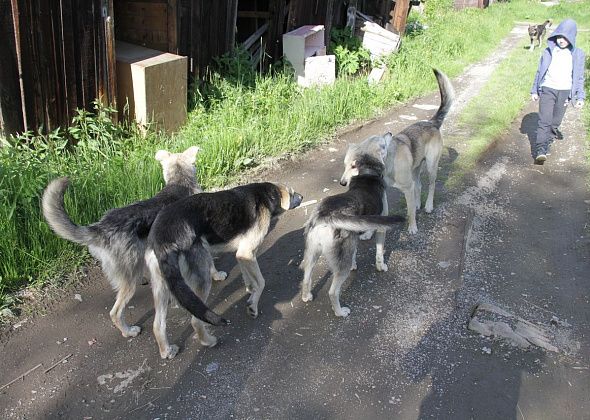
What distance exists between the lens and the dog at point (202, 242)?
3189mm

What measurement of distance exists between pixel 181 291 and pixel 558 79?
739cm

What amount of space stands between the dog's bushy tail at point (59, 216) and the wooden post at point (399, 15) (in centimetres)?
1508

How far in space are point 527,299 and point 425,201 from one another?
7.11 feet

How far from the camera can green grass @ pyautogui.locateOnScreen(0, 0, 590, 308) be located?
449cm

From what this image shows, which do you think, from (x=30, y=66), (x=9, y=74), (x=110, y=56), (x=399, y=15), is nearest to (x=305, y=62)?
(x=110, y=56)

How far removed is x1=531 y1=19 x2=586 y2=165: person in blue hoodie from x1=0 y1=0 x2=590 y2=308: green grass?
103 centimetres

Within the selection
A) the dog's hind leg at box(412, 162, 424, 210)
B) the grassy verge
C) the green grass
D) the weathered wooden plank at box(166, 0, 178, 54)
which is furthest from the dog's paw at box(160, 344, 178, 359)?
the weathered wooden plank at box(166, 0, 178, 54)

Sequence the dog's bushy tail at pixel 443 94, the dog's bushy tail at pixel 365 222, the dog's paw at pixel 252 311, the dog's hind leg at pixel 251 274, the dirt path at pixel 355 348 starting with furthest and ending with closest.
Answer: the dog's bushy tail at pixel 443 94 → the dog's paw at pixel 252 311 → the dog's hind leg at pixel 251 274 → the dog's bushy tail at pixel 365 222 → the dirt path at pixel 355 348

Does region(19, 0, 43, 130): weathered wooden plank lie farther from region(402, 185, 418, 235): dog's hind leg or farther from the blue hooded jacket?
the blue hooded jacket

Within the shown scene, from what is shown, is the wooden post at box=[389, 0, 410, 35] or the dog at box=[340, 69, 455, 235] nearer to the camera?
the dog at box=[340, 69, 455, 235]

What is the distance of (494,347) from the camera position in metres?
3.88

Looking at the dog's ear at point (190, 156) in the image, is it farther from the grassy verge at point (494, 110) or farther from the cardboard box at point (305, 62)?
the cardboard box at point (305, 62)

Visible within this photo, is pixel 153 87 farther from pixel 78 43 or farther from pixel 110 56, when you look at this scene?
pixel 78 43

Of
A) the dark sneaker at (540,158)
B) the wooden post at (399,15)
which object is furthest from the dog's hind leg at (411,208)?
the wooden post at (399,15)
